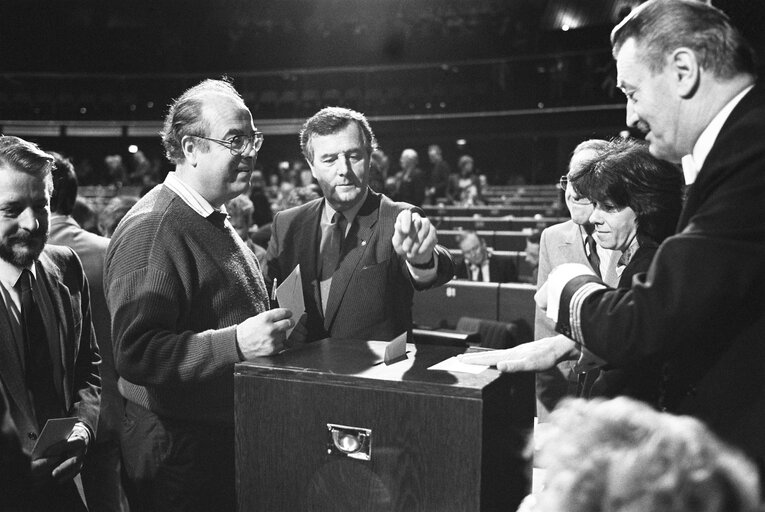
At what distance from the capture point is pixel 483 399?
97 cm

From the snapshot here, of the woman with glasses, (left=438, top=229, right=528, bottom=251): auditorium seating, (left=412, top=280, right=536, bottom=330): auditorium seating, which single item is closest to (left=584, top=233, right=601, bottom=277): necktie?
the woman with glasses

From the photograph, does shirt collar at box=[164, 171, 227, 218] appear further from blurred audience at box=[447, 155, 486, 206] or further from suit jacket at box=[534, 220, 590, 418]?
blurred audience at box=[447, 155, 486, 206]

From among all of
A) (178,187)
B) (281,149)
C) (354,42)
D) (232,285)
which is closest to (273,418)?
(232,285)

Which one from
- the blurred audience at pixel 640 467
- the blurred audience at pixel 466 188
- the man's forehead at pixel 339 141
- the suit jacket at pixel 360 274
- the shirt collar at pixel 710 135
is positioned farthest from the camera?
the blurred audience at pixel 466 188

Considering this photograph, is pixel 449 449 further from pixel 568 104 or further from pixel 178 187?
pixel 568 104

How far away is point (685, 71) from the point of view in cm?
102

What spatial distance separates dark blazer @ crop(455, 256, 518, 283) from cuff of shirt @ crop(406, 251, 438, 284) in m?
4.60

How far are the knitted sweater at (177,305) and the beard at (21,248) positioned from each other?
201 mm

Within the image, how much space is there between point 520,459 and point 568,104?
12513 mm

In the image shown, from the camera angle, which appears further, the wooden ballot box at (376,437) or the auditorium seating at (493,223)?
the auditorium seating at (493,223)

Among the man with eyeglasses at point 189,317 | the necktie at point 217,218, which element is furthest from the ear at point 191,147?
the necktie at point 217,218

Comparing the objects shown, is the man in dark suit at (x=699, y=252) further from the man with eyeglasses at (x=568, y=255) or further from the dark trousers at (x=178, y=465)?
the man with eyeglasses at (x=568, y=255)

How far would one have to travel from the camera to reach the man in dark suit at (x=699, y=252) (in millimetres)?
912

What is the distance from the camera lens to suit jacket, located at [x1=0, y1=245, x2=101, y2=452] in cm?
157
